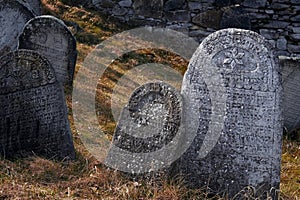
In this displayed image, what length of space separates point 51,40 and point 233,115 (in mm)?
4051

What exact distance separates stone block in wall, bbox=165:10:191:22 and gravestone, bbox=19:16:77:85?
409 cm

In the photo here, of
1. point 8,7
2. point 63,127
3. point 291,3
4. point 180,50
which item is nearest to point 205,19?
point 180,50

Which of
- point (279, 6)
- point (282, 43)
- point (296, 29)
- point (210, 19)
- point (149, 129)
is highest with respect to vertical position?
point (279, 6)

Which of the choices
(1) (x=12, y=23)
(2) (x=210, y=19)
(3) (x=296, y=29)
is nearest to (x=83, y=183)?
(1) (x=12, y=23)

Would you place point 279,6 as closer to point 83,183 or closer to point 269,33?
point 269,33

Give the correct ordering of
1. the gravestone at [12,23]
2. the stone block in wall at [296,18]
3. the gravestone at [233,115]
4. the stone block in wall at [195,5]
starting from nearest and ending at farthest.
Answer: the gravestone at [233,115] < the gravestone at [12,23] < the stone block in wall at [296,18] < the stone block in wall at [195,5]

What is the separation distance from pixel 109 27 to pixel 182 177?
25.0 feet

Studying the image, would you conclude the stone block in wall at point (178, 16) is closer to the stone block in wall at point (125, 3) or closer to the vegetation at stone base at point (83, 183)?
the stone block in wall at point (125, 3)

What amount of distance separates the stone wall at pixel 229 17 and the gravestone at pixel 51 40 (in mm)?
4104

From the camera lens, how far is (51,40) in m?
8.09

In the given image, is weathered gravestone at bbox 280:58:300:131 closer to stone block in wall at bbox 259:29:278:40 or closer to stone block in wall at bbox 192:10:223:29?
stone block in wall at bbox 259:29:278:40

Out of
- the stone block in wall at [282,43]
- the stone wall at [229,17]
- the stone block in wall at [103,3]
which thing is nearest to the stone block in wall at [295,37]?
the stone wall at [229,17]

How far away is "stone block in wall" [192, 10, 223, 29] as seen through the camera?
1161 centimetres

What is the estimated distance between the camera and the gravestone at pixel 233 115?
478 cm
